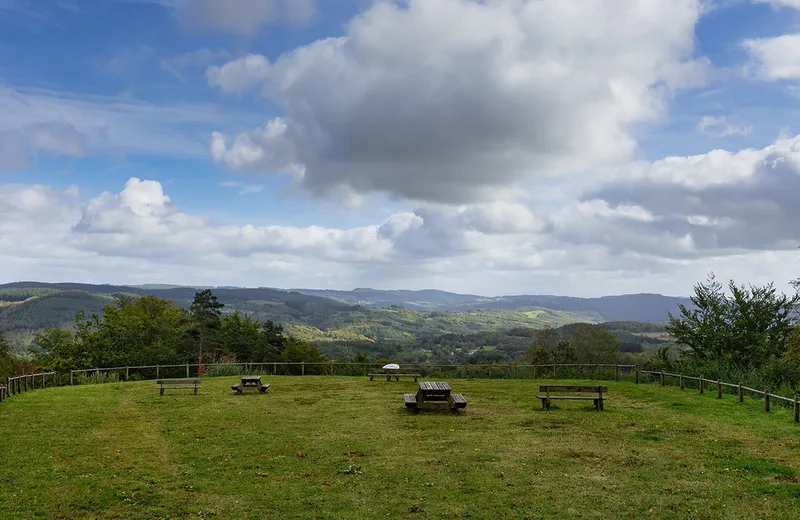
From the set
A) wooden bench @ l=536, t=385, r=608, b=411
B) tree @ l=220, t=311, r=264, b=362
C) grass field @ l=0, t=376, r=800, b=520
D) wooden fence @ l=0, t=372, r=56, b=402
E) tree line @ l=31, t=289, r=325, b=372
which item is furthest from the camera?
tree @ l=220, t=311, r=264, b=362

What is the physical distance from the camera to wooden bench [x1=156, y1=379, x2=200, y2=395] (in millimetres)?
24125

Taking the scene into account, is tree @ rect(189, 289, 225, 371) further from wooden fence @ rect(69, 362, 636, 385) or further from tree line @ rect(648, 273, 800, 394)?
tree line @ rect(648, 273, 800, 394)

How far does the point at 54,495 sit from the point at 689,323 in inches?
1439

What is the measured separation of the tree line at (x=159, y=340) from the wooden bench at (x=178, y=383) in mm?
20429

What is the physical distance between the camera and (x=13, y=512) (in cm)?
855

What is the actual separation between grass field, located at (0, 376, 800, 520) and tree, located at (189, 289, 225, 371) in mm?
40004

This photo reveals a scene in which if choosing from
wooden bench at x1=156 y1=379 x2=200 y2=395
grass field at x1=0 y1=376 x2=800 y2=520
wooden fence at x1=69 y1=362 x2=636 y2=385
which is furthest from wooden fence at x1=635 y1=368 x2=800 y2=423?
wooden bench at x1=156 y1=379 x2=200 y2=395

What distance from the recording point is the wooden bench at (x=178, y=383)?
24125mm

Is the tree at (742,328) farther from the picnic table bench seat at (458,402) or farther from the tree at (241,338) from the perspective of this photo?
the tree at (241,338)

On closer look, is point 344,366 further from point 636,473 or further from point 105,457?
point 636,473

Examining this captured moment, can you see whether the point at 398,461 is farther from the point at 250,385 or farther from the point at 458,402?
the point at 250,385

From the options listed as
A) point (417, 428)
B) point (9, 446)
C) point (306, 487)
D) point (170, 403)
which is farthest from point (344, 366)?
point (306, 487)

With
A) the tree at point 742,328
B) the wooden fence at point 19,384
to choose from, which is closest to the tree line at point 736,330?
the tree at point 742,328

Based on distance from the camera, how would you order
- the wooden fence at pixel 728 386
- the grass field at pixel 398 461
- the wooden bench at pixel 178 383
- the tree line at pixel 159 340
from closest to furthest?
the grass field at pixel 398 461
the wooden fence at pixel 728 386
the wooden bench at pixel 178 383
the tree line at pixel 159 340
